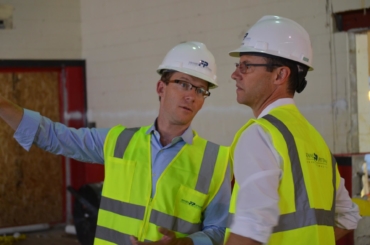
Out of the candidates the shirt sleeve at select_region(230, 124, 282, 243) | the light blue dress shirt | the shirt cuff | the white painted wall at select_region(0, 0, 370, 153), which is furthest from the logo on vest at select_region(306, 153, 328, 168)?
the white painted wall at select_region(0, 0, 370, 153)

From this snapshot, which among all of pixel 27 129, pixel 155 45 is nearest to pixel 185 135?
pixel 27 129

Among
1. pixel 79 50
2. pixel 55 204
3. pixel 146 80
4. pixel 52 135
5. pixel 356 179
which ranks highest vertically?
pixel 79 50

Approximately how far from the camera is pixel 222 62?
17.3 ft

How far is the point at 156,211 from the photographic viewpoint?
7.80ft

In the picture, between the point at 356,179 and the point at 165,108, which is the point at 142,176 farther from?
the point at 356,179

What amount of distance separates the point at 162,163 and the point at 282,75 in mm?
865

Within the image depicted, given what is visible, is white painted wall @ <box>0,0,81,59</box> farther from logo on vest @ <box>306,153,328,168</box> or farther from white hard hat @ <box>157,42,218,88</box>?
logo on vest @ <box>306,153,328,168</box>

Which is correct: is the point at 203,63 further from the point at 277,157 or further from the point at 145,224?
the point at 277,157

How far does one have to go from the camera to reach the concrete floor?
6.02 meters

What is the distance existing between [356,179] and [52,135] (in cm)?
262

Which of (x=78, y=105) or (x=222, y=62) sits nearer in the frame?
(x=222, y=62)

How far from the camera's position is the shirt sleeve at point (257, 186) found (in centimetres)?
155

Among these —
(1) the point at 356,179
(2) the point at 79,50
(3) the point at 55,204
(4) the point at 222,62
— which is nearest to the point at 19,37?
(2) the point at 79,50

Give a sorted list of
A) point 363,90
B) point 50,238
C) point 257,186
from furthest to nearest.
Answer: point 50,238, point 363,90, point 257,186
